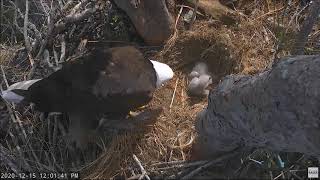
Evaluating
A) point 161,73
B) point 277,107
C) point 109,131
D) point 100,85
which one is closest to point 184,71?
point 161,73

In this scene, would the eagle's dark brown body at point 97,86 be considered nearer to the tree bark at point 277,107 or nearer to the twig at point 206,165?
the twig at point 206,165

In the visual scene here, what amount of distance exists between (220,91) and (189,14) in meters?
1.45

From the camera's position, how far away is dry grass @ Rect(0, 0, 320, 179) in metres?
2.61

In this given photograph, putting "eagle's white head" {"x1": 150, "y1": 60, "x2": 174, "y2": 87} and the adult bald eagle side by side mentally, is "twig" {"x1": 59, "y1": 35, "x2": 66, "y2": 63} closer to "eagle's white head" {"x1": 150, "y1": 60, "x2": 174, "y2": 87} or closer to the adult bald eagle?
the adult bald eagle

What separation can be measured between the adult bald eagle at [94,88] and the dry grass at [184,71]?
8.1 inches

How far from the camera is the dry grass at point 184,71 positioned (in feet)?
8.55

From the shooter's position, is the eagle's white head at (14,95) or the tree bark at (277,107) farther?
the eagle's white head at (14,95)

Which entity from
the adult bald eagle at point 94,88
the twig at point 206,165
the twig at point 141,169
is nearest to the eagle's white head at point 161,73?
the adult bald eagle at point 94,88

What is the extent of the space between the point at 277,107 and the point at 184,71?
171 cm

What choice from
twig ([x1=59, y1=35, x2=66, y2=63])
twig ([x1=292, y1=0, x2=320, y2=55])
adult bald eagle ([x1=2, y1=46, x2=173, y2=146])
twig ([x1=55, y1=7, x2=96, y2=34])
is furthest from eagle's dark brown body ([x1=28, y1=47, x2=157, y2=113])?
twig ([x1=292, y1=0, x2=320, y2=55])

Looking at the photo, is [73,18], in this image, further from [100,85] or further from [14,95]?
[100,85]

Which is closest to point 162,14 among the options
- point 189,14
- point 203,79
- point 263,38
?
point 189,14

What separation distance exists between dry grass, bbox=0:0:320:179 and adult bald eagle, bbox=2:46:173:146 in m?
0.21

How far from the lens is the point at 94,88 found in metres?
2.43
